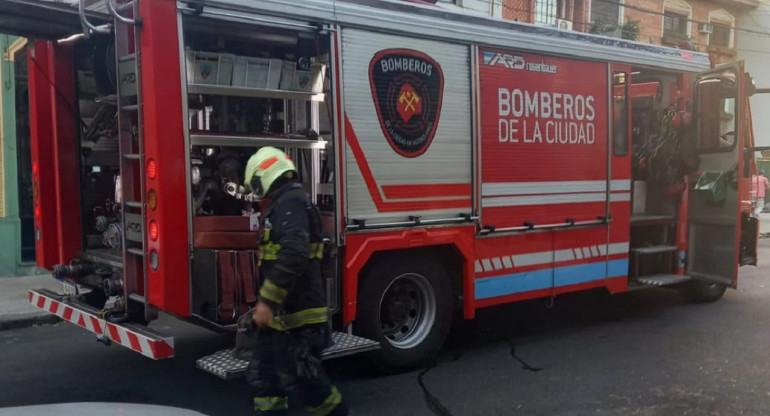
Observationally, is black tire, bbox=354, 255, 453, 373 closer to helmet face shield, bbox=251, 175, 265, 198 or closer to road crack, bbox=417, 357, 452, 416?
road crack, bbox=417, 357, 452, 416

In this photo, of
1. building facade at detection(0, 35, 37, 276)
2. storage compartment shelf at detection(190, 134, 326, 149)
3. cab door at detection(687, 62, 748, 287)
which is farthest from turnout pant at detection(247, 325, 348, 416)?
building facade at detection(0, 35, 37, 276)

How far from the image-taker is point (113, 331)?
4.95m

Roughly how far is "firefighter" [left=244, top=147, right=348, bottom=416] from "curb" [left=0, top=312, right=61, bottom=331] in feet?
15.2

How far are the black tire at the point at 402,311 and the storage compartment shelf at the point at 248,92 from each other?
1.35m

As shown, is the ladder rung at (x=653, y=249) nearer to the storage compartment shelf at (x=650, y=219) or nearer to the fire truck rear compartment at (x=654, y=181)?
the fire truck rear compartment at (x=654, y=181)

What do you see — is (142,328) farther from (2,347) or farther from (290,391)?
(2,347)

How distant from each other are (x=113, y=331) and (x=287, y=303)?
147cm

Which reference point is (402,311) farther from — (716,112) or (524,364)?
(716,112)

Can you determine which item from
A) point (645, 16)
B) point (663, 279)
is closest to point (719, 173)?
point (663, 279)

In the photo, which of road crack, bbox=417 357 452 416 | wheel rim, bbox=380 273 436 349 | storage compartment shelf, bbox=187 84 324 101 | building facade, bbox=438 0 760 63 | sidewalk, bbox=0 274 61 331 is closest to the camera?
storage compartment shelf, bbox=187 84 324 101

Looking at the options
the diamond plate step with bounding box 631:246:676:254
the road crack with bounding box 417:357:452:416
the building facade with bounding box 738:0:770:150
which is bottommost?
the road crack with bounding box 417:357:452:416

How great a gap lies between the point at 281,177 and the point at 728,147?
220 inches

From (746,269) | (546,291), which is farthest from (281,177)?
(746,269)

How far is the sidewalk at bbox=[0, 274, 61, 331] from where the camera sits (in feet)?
25.5
